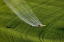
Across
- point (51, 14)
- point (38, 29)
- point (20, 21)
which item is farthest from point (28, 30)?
point (51, 14)

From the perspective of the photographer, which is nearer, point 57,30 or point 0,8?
point 57,30

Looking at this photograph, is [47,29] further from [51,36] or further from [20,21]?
[20,21]

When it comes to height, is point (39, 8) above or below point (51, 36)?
below

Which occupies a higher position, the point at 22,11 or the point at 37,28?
the point at 22,11

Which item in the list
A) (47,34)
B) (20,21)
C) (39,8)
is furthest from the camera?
(39,8)

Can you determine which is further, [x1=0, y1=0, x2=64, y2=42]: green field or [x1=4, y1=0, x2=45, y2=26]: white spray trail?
[x1=4, y1=0, x2=45, y2=26]: white spray trail

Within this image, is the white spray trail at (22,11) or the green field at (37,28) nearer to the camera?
the green field at (37,28)

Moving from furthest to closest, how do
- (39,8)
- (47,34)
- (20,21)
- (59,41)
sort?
(39,8), (20,21), (47,34), (59,41)

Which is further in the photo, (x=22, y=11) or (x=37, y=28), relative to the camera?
(x=22, y=11)
